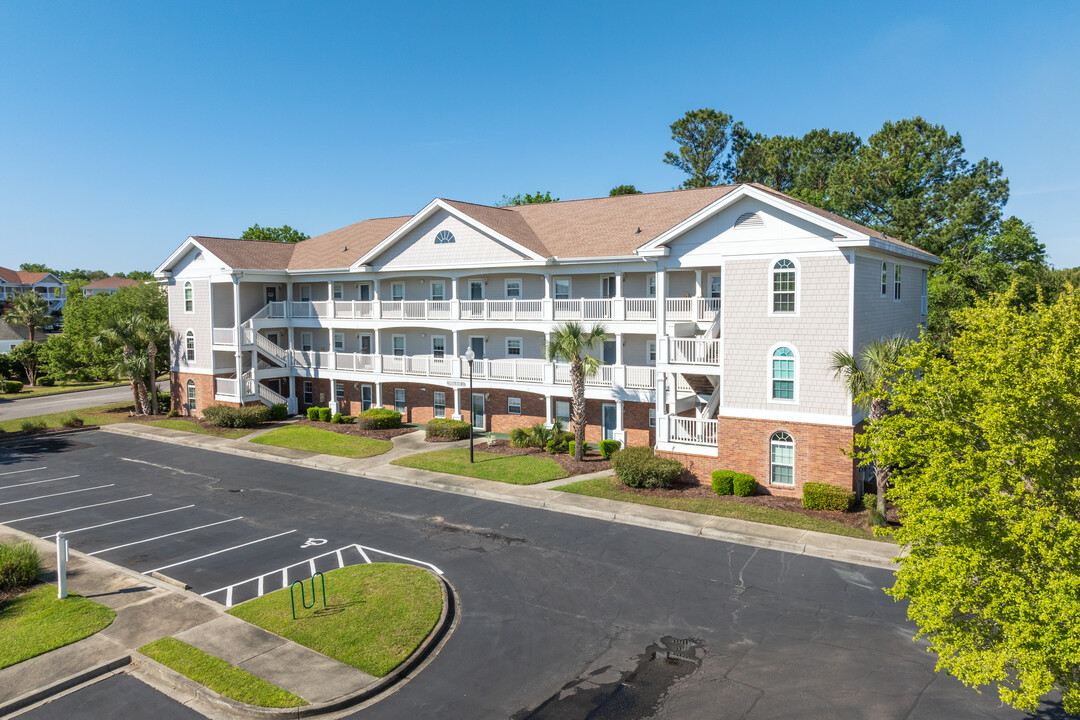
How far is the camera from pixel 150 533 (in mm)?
20078

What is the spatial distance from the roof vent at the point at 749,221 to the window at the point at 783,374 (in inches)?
163

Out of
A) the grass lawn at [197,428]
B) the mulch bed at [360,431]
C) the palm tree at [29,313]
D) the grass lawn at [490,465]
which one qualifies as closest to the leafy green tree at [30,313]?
the palm tree at [29,313]

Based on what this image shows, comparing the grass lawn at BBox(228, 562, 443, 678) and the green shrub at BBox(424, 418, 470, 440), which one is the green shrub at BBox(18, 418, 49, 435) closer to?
the green shrub at BBox(424, 418, 470, 440)

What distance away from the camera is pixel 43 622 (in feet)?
45.2

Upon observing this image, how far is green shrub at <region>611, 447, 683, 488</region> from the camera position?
918 inches

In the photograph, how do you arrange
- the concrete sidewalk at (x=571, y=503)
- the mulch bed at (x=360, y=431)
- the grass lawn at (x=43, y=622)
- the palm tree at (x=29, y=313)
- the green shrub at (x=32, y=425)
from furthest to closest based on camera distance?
the palm tree at (x=29, y=313)
the green shrub at (x=32, y=425)
the mulch bed at (x=360, y=431)
the concrete sidewalk at (x=571, y=503)
the grass lawn at (x=43, y=622)

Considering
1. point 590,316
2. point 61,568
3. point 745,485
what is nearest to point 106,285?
point 590,316

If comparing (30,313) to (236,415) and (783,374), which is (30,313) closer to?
(236,415)

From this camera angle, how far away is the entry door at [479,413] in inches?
1358

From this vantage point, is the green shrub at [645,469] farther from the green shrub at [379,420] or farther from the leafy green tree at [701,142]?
the leafy green tree at [701,142]

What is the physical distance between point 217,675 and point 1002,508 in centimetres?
1206

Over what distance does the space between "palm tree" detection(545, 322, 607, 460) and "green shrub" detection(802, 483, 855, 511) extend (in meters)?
9.32

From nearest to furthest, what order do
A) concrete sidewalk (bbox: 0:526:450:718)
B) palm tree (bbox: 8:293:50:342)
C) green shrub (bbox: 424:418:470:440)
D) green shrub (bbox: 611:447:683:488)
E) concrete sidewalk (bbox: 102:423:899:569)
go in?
concrete sidewalk (bbox: 0:526:450:718)
concrete sidewalk (bbox: 102:423:899:569)
green shrub (bbox: 611:447:683:488)
green shrub (bbox: 424:418:470:440)
palm tree (bbox: 8:293:50:342)

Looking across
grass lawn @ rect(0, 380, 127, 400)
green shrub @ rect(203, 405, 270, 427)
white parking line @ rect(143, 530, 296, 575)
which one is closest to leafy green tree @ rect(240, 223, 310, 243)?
grass lawn @ rect(0, 380, 127, 400)
